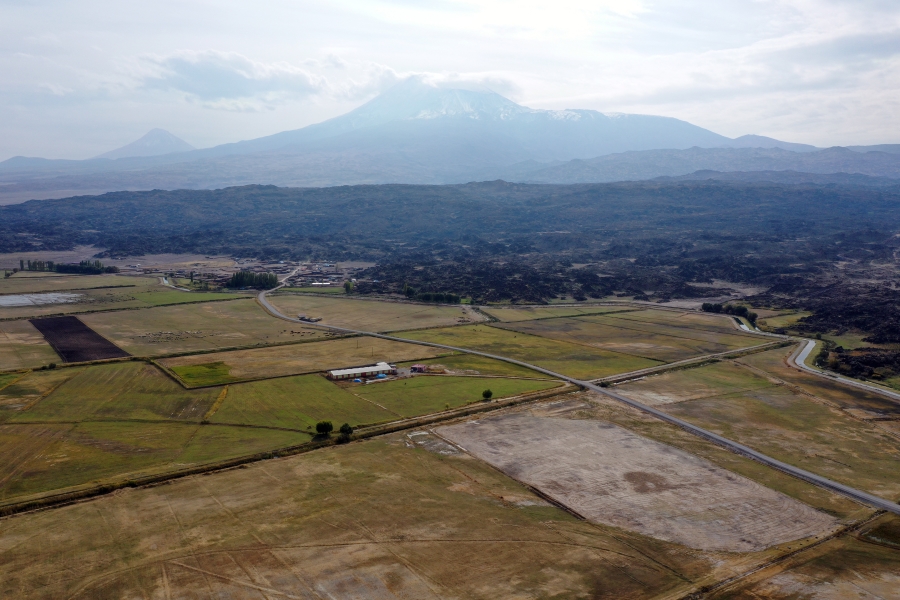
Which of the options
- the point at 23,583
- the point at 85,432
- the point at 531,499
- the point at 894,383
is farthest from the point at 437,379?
the point at 894,383

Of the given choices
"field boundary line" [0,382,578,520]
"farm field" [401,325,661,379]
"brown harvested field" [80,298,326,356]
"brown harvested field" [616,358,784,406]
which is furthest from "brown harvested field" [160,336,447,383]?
"brown harvested field" [616,358,784,406]

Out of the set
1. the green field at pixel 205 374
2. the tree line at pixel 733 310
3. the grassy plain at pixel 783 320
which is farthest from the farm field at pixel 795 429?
the tree line at pixel 733 310

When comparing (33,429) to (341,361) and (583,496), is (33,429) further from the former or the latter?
(583,496)

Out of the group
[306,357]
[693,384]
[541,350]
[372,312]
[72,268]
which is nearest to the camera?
[693,384]

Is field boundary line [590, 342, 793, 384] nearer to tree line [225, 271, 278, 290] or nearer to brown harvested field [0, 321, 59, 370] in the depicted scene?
brown harvested field [0, 321, 59, 370]

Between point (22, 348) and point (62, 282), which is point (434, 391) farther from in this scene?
point (62, 282)

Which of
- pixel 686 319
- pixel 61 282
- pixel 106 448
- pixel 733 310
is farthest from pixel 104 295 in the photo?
pixel 733 310

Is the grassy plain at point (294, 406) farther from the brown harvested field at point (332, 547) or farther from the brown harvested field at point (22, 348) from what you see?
the brown harvested field at point (22, 348)
